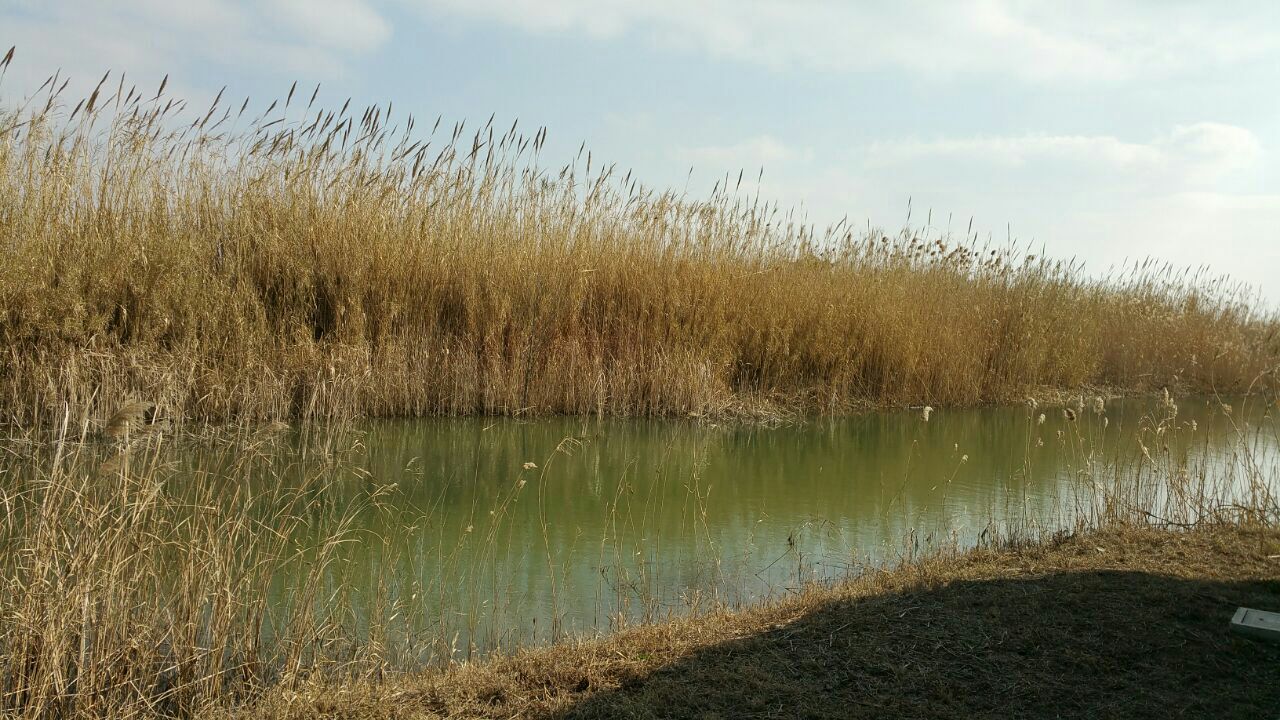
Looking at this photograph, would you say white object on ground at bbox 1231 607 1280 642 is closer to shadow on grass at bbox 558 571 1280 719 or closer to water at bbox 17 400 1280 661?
shadow on grass at bbox 558 571 1280 719

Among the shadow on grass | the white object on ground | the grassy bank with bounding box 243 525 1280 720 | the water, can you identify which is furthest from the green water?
the white object on ground

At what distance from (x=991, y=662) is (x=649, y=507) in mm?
3174

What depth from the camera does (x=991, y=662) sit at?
3.03 m

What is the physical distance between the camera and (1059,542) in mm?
4637

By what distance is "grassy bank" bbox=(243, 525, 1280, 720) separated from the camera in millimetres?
2703

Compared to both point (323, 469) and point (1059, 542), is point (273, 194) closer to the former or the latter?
point (323, 469)

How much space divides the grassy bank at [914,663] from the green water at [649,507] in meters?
0.53

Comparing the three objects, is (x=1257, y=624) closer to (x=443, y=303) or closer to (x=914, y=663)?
(x=914, y=663)

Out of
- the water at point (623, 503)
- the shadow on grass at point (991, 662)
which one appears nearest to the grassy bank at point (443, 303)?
the water at point (623, 503)

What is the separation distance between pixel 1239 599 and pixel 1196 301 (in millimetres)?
14463

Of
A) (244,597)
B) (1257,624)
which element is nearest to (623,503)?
(244,597)

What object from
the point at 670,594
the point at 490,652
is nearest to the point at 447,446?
the point at 670,594

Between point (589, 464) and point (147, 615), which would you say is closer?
point (147, 615)

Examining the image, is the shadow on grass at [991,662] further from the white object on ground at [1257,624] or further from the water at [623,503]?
the water at [623,503]
